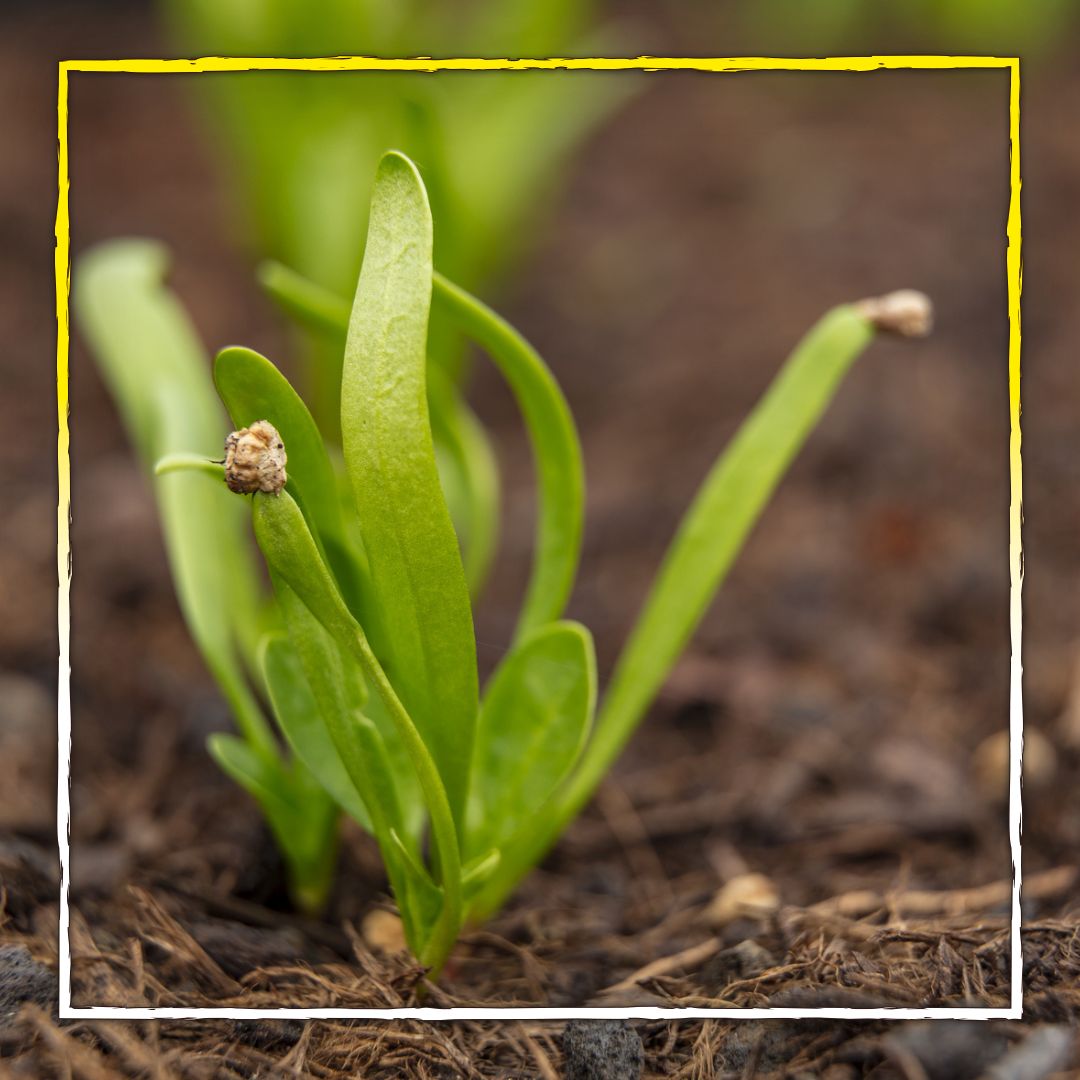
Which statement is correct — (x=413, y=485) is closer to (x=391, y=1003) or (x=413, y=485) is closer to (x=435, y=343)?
(x=391, y=1003)

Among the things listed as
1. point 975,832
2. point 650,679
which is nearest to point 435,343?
point 650,679

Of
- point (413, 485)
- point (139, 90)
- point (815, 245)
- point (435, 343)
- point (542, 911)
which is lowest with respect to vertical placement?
point (542, 911)

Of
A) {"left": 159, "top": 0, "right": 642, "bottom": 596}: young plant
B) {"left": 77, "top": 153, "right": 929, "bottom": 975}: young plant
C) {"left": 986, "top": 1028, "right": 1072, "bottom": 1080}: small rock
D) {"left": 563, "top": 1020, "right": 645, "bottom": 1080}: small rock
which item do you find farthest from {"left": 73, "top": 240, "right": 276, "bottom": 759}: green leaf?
{"left": 986, "top": 1028, "right": 1072, "bottom": 1080}: small rock

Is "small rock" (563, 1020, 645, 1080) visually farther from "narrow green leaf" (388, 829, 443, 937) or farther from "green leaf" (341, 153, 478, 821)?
"green leaf" (341, 153, 478, 821)

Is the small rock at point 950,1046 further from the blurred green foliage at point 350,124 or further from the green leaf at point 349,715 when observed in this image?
the blurred green foliage at point 350,124

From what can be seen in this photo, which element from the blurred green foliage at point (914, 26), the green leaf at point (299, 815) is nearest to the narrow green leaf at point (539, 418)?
the green leaf at point (299, 815)

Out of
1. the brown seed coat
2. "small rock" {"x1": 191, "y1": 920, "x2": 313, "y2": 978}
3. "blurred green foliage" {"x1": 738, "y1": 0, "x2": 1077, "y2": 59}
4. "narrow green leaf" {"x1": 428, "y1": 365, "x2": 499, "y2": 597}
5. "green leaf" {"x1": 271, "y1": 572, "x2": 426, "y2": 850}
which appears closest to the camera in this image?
the brown seed coat

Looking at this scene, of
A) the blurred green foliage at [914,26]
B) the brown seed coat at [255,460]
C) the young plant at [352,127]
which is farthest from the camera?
the blurred green foliage at [914,26]
